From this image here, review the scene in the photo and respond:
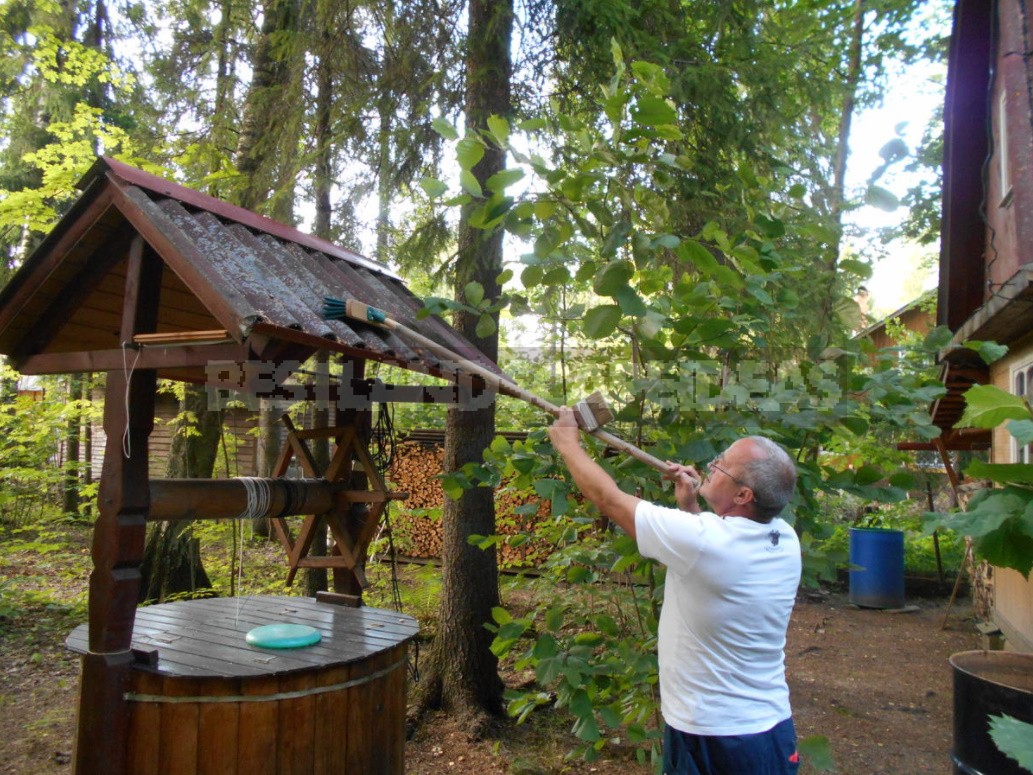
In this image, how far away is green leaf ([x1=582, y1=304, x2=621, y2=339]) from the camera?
3086 millimetres

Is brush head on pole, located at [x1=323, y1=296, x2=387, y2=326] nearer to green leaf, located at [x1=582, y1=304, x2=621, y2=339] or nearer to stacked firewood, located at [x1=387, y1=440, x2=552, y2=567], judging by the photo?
green leaf, located at [x1=582, y1=304, x2=621, y2=339]

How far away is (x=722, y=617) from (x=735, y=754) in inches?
15.3

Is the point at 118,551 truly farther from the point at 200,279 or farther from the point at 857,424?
the point at 857,424

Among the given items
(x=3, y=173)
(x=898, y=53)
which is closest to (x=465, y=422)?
(x=3, y=173)

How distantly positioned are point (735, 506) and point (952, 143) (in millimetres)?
6923

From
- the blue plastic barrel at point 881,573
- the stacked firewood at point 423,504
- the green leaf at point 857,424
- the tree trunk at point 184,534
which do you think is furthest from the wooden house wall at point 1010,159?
the tree trunk at point 184,534

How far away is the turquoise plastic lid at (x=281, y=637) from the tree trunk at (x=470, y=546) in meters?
2.14

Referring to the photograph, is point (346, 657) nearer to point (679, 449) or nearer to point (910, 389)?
point (679, 449)

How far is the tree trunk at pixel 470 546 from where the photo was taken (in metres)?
5.72

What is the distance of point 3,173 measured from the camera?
13375mm

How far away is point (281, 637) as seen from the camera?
11.7 feet

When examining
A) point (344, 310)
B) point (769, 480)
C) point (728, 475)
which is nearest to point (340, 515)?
point (344, 310)

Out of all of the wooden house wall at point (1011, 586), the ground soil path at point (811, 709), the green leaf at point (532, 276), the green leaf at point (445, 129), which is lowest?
the ground soil path at point (811, 709)

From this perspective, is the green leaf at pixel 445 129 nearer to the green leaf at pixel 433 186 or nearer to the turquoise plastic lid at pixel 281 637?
the green leaf at pixel 433 186
